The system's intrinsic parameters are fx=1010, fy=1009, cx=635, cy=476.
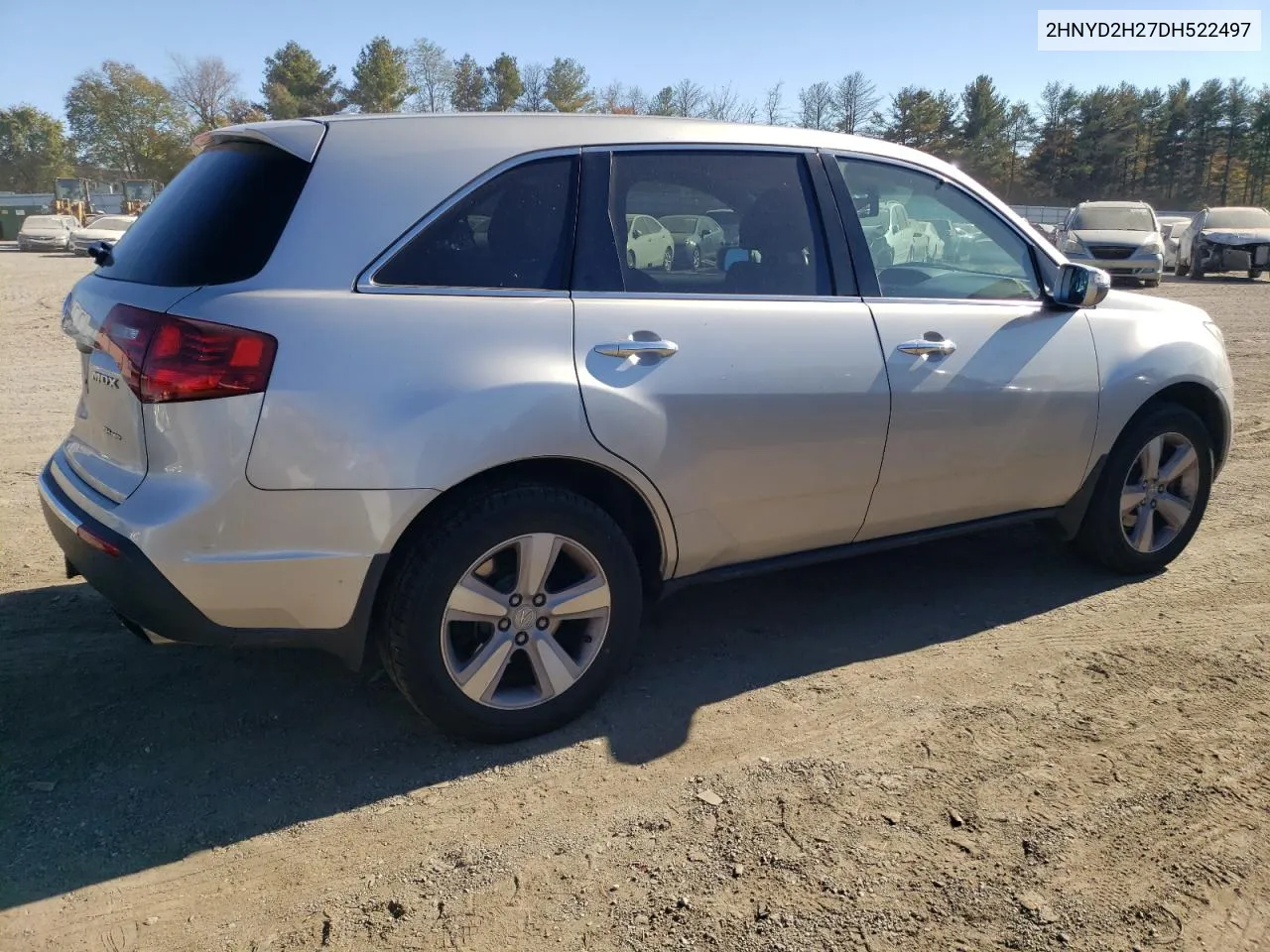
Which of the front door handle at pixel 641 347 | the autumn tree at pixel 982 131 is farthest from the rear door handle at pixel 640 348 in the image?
the autumn tree at pixel 982 131

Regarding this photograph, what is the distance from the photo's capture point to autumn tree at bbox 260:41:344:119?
2896 inches

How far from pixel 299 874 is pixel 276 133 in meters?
2.11

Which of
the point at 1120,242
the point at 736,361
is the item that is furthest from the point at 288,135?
the point at 1120,242

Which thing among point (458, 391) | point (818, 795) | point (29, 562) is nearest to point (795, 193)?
point (458, 391)

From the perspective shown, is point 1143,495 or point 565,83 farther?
point 565,83

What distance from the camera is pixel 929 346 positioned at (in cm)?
373

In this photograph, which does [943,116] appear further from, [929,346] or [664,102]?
[929,346]

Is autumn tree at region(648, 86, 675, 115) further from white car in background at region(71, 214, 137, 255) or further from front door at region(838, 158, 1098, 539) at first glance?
front door at region(838, 158, 1098, 539)

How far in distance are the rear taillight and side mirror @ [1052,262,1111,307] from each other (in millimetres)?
3088

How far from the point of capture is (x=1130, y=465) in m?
4.43

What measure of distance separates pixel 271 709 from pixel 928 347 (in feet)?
8.69

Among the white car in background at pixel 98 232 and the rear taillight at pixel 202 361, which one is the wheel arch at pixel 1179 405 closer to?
the rear taillight at pixel 202 361

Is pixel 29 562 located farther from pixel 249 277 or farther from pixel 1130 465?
pixel 1130 465

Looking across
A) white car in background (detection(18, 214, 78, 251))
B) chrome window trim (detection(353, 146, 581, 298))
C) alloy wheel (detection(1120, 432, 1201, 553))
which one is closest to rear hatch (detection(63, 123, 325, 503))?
chrome window trim (detection(353, 146, 581, 298))
